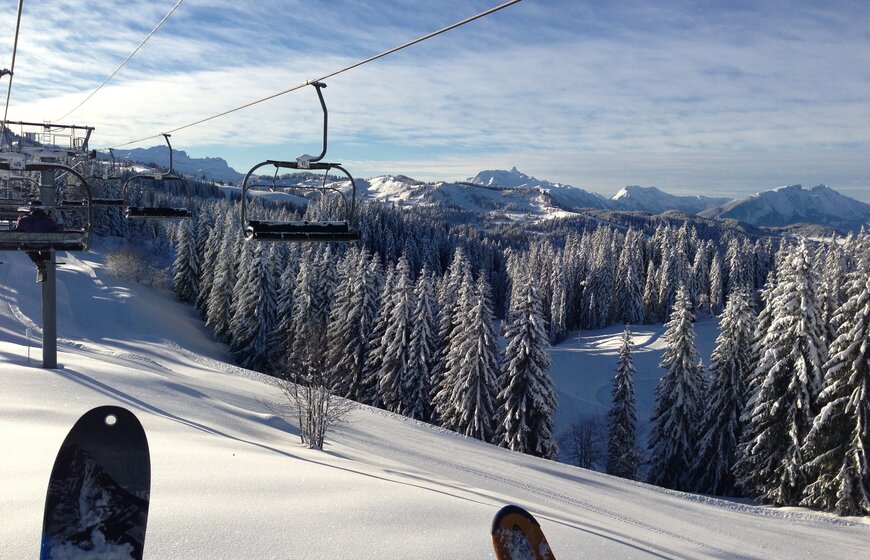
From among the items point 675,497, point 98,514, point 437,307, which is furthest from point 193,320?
point 98,514

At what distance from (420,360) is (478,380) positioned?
5079 millimetres

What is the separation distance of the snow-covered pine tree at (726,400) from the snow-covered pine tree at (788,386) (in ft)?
11.6

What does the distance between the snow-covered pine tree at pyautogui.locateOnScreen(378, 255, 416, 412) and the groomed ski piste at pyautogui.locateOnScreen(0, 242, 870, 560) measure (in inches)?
257

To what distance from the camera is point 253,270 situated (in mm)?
44750

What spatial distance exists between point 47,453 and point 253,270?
3733 cm

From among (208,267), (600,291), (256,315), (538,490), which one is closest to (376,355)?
(256,315)

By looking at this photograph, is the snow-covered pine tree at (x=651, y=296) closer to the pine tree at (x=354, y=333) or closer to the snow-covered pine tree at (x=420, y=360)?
the pine tree at (x=354, y=333)

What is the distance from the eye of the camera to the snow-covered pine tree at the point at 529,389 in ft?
95.3

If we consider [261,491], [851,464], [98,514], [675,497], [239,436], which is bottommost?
[675,497]

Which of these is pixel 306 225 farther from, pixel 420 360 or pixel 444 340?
pixel 444 340

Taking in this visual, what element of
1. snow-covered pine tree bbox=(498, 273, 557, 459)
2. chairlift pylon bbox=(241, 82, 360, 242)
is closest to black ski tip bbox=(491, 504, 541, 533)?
chairlift pylon bbox=(241, 82, 360, 242)

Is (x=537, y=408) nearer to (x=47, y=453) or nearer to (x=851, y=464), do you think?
(x=851, y=464)

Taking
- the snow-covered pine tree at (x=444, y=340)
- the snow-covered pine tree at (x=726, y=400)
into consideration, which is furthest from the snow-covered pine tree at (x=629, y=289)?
the snow-covered pine tree at (x=726, y=400)

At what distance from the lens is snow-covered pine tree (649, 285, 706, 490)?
31031mm
